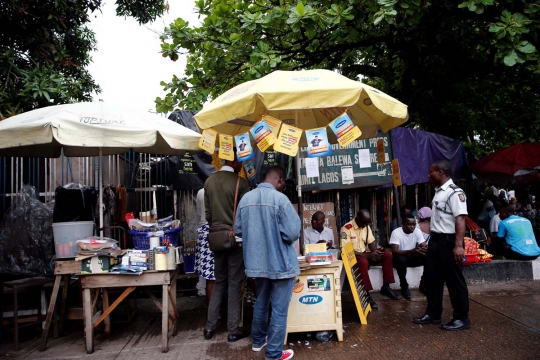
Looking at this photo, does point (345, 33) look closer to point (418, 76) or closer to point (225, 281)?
point (418, 76)

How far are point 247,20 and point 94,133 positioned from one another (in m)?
3.40

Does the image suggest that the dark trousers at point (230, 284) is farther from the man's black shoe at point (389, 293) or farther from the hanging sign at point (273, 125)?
the man's black shoe at point (389, 293)

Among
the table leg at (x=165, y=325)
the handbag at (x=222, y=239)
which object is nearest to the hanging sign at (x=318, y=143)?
the handbag at (x=222, y=239)

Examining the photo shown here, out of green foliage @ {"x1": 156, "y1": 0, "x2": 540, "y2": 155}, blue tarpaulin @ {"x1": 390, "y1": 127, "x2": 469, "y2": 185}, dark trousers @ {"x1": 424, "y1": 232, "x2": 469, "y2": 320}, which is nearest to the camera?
dark trousers @ {"x1": 424, "y1": 232, "x2": 469, "y2": 320}

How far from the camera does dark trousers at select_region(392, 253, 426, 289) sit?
6434 millimetres

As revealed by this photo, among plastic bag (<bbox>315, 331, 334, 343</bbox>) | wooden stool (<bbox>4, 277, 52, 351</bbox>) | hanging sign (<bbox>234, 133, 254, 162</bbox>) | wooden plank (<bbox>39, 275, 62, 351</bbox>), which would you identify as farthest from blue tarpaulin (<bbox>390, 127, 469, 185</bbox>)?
wooden stool (<bbox>4, 277, 52, 351</bbox>)

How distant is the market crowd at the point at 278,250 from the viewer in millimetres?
4152

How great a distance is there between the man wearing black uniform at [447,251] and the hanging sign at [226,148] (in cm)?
238

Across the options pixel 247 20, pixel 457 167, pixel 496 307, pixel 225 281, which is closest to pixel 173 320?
pixel 225 281

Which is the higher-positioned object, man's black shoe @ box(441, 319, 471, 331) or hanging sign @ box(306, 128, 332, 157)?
hanging sign @ box(306, 128, 332, 157)

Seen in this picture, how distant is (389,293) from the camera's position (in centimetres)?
642

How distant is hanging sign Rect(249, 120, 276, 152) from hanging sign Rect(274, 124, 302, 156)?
87 mm

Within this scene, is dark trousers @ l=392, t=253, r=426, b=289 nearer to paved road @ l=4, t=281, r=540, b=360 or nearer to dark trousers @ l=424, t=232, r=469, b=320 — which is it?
paved road @ l=4, t=281, r=540, b=360

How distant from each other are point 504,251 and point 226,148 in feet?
17.8
